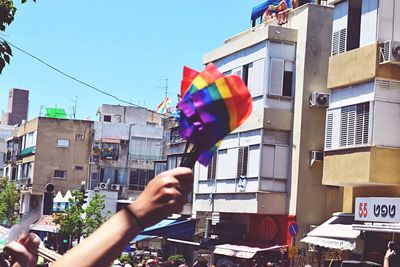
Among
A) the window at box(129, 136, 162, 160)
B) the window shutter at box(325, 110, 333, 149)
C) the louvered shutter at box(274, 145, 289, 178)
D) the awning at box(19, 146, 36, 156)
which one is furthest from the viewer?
the awning at box(19, 146, 36, 156)

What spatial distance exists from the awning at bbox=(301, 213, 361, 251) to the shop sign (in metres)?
1.11

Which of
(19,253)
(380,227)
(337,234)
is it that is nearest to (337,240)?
(337,234)

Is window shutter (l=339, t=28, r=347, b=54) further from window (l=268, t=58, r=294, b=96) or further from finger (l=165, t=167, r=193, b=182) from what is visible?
finger (l=165, t=167, r=193, b=182)

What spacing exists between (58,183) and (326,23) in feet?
151

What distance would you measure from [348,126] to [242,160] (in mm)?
7320

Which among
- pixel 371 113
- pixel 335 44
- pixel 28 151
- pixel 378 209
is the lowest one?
pixel 378 209

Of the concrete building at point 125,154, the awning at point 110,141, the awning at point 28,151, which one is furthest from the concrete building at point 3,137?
the concrete building at point 125,154

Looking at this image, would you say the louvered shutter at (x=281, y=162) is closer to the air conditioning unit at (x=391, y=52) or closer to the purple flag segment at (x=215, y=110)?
the air conditioning unit at (x=391, y=52)

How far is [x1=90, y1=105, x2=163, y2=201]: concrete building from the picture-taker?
72.6m

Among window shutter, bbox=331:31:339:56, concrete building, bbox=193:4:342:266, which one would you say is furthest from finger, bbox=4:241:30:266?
concrete building, bbox=193:4:342:266

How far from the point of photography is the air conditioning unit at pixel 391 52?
25422mm

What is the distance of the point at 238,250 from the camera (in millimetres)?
33062

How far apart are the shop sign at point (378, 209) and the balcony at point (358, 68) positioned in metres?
3.86

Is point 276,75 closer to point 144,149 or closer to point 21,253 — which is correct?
point 21,253
